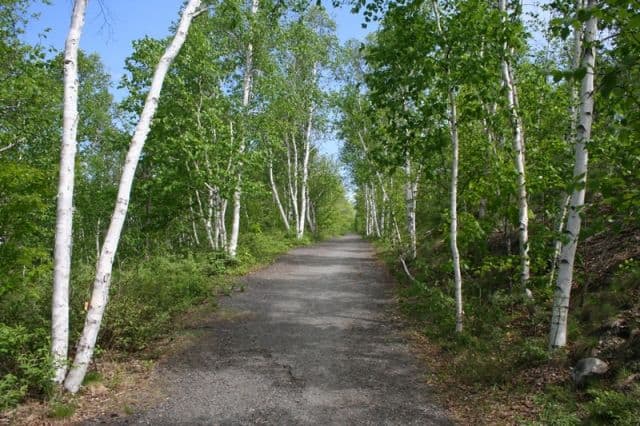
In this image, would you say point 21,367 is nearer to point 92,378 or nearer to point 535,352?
point 92,378

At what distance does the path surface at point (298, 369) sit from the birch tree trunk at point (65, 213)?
1440mm

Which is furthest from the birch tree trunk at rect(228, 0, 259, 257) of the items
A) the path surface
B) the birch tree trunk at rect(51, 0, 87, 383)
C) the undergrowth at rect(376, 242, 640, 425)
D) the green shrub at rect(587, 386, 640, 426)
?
the green shrub at rect(587, 386, 640, 426)

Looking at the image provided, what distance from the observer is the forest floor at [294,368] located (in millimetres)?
4988

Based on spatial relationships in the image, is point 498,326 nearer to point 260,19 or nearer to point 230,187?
point 230,187

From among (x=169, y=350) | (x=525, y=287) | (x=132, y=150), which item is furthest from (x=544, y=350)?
(x=132, y=150)

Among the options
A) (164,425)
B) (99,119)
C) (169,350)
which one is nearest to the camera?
(164,425)

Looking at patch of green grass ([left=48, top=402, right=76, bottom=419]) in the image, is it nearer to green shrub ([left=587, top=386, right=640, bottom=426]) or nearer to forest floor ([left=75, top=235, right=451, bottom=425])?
forest floor ([left=75, top=235, right=451, bottom=425])

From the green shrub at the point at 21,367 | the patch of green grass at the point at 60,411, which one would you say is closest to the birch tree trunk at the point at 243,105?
the green shrub at the point at 21,367

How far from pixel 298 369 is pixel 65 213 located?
391 cm

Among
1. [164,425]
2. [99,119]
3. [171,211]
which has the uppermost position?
[99,119]

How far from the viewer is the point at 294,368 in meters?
6.36

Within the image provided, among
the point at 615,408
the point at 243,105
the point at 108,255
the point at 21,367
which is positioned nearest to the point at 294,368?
the point at 108,255

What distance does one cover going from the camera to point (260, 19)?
15.3 metres

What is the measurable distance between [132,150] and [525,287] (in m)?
7.03
